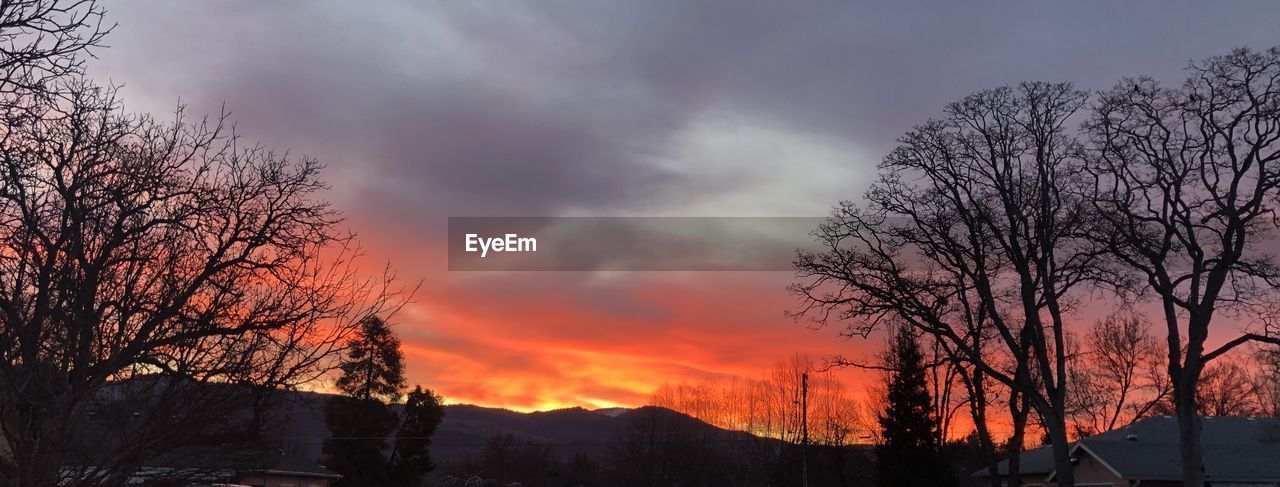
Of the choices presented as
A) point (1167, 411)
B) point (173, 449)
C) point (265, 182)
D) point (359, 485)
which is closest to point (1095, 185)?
point (265, 182)

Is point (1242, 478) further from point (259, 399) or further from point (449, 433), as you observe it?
point (449, 433)

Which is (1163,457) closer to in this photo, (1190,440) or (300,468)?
(1190,440)

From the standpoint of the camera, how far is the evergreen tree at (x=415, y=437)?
64.9 metres

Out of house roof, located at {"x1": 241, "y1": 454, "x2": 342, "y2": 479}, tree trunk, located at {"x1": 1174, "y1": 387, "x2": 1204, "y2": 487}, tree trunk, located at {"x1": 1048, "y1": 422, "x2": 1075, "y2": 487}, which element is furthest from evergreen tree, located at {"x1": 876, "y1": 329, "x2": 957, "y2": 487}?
house roof, located at {"x1": 241, "y1": 454, "x2": 342, "y2": 479}

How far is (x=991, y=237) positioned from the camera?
91.6 feet

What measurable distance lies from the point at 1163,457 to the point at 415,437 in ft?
151

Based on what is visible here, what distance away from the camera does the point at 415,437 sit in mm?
65250

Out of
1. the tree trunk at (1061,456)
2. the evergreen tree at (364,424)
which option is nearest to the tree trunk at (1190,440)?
the tree trunk at (1061,456)

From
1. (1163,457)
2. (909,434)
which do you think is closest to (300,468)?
(909,434)

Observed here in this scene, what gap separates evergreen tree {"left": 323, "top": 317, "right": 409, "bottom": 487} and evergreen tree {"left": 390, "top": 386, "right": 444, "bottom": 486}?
3.11 ft

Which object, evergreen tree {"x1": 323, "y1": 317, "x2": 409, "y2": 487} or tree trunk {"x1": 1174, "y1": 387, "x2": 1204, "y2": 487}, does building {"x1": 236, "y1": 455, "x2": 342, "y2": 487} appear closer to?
evergreen tree {"x1": 323, "y1": 317, "x2": 409, "y2": 487}

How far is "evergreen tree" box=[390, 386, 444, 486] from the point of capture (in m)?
64.9

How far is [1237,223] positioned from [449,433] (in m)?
172

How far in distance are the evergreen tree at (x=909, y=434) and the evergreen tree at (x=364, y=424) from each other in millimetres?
30783
